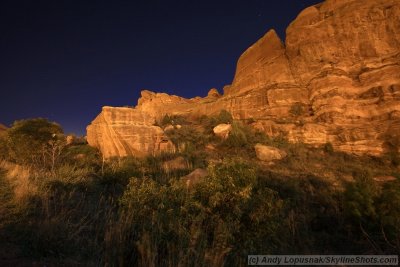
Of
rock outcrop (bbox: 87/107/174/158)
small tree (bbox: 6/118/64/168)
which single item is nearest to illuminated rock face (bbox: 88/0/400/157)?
rock outcrop (bbox: 87/107/174/158)

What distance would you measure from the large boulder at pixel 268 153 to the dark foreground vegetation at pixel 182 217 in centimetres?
351

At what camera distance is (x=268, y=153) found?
66.1 ft

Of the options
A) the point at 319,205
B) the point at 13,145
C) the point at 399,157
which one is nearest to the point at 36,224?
the point at 319,205

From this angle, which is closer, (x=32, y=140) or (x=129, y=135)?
(x=32, y=140)

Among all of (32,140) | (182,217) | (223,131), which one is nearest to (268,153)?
(223,131)

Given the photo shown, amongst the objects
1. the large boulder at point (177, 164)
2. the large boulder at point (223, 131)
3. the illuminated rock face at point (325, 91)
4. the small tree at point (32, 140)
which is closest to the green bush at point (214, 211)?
the large boulder at point (177, 164)

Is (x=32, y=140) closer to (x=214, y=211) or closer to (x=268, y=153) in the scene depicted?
(x=214, y=211)

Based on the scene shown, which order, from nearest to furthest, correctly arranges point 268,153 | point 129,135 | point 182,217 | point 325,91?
1. point 182,217
2. point 129,135
3. point 268,153
4. point 325,91

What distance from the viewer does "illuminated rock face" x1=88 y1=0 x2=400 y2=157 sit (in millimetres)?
20750

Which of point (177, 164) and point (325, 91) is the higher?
point (325, 91)

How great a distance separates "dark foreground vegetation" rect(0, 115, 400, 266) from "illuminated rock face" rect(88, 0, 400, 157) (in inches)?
262

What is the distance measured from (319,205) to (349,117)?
14.9m

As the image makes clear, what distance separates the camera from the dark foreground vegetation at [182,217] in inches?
141

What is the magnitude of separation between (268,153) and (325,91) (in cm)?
1165
